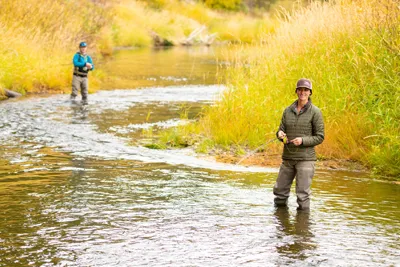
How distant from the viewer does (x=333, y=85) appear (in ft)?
39.1

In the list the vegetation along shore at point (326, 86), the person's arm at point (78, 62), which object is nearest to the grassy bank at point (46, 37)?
the vegetation along shore at point (326, 86)

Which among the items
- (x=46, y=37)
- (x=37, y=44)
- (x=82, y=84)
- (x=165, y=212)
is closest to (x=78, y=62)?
(x=82, y=84)

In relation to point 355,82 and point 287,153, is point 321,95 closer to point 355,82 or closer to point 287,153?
Result: point 355,82

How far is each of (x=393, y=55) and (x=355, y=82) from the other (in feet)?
3.18

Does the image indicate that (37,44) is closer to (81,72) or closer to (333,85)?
(81,72)

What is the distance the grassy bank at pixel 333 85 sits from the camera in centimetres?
1089

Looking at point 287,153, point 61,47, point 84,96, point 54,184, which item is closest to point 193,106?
point 84,96

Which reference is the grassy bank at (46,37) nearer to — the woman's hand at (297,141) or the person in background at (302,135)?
the person in background at (302,135)

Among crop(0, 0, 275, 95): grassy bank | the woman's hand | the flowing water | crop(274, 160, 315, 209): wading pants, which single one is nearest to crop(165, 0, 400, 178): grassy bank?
the flowing water

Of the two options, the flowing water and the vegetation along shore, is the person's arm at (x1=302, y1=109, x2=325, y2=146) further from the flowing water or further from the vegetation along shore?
the vegetation along shore

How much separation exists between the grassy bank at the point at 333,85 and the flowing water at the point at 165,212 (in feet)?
2.79

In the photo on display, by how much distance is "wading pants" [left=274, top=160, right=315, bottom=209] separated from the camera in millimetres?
7801

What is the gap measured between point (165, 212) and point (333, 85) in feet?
16.6

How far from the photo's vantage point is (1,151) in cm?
1209
